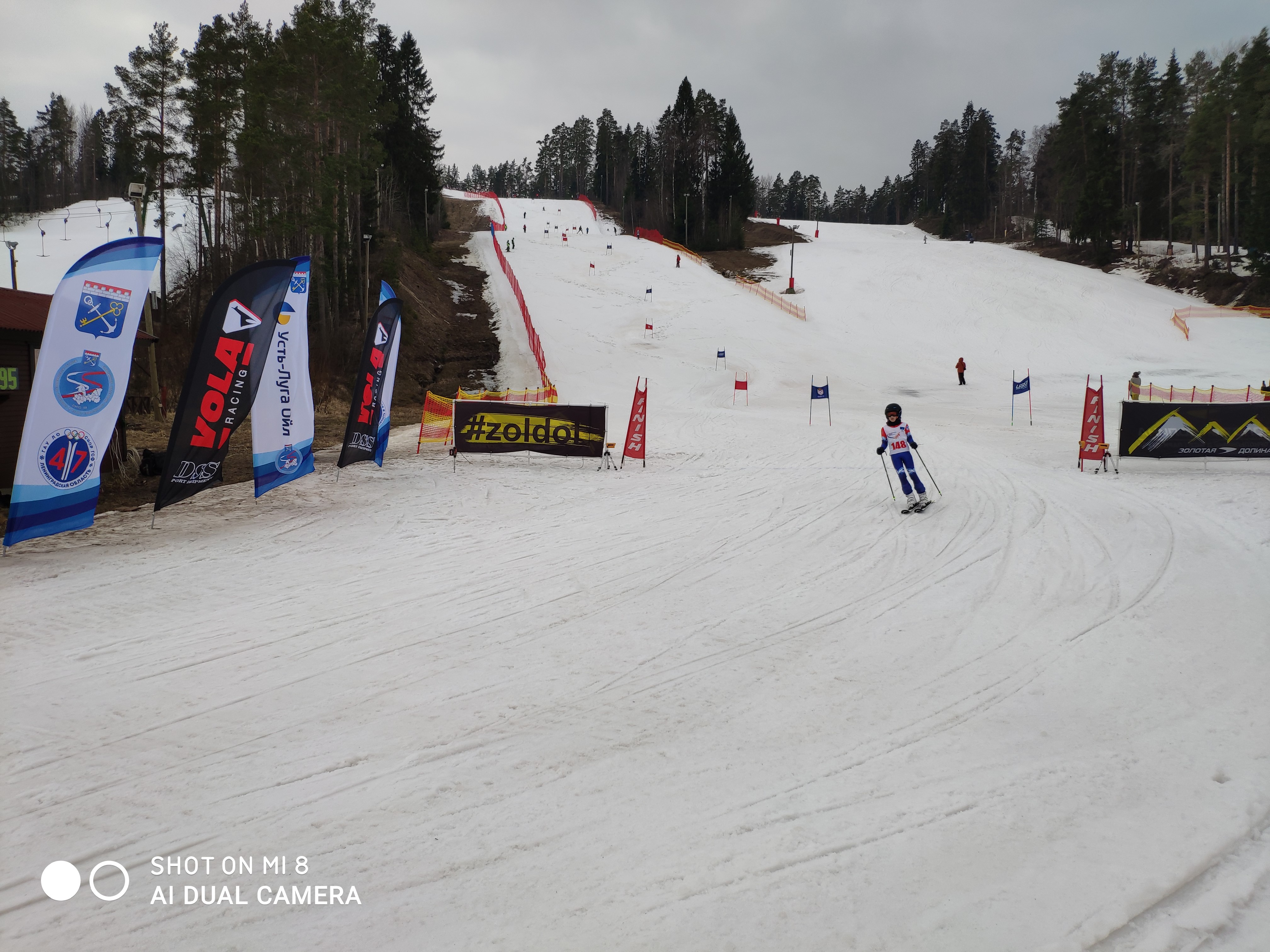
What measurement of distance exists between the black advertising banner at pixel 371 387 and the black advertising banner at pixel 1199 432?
13.4m

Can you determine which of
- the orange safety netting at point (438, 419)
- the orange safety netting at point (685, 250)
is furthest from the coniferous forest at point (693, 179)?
the orange safety netting at point (438, 419)

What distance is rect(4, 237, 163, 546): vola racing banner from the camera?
8086 mm

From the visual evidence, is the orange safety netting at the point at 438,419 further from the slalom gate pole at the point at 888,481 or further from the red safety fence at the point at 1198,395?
the red safety fence at the point at 1198,395

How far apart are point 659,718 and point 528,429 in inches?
393

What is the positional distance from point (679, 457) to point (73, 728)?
11827 mm

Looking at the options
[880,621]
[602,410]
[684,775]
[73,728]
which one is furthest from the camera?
[602,410]

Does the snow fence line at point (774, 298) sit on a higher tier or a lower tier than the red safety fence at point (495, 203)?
lower

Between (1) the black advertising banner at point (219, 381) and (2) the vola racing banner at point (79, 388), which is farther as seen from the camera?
(1) the black advertising banner at point (219, 381)

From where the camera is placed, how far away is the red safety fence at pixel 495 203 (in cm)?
7169

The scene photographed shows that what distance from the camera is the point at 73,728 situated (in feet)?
14.8

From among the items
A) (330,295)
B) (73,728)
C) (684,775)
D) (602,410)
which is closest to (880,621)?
(684,775)

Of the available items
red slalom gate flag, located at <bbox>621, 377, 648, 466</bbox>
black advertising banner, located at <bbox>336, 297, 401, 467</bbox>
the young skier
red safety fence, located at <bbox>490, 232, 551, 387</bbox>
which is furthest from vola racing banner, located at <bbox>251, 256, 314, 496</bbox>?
red safety fence, located at <bbox>490, 232, 551, 387</bbox>

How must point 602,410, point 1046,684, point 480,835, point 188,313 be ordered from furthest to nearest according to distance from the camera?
point 188,313 < point 602,410 < point 1046,684 < point 480,835

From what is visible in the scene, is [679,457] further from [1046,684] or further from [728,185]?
[728,185]
